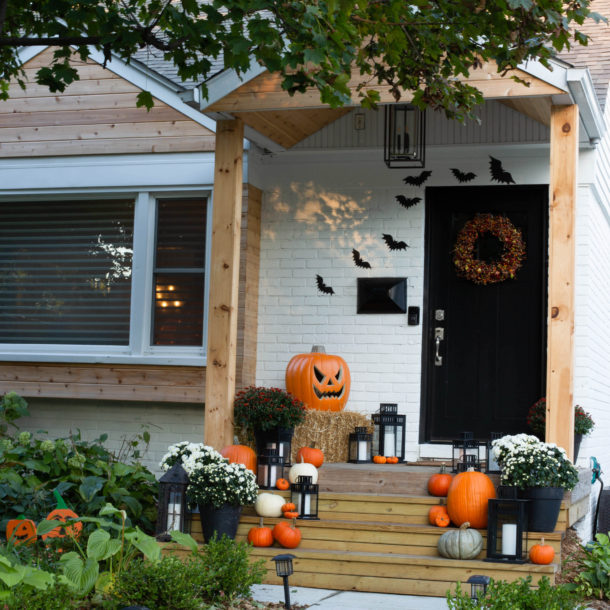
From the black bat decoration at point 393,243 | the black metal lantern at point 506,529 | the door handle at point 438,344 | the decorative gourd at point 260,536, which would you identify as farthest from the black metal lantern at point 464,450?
the black bat decoration at point 393,243

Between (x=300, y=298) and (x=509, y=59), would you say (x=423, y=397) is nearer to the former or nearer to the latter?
(x=300, y=298)

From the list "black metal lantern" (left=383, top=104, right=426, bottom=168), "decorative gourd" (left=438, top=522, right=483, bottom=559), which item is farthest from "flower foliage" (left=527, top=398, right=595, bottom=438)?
"black metal lantern" (left=383, top=104, right=426, bottom=168)

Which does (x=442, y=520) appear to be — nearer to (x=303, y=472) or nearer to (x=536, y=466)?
(x=536, y=466)

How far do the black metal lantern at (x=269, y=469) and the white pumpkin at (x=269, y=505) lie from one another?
292mm

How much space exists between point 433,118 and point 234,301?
8.54ft

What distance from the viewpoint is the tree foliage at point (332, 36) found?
175 inches

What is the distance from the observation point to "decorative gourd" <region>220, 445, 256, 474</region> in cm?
652

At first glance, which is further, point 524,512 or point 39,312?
point 39,312

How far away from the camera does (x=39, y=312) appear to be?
884 cm

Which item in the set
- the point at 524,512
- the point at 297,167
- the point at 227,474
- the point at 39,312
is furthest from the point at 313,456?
the point at 39,312

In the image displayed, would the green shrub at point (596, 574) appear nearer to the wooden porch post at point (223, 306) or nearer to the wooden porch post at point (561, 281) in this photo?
the wooden porch post at point (561, 281)

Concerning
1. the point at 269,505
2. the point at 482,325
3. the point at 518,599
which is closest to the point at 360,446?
the point at 269,505

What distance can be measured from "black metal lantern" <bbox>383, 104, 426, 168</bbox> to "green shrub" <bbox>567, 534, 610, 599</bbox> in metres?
3.78

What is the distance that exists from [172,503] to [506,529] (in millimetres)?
2180
